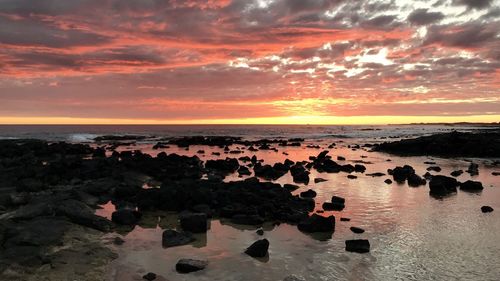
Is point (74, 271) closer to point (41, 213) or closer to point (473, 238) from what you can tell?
point (41, 213)

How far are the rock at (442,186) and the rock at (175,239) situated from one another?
1462 cm

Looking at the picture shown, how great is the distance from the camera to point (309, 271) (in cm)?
1077

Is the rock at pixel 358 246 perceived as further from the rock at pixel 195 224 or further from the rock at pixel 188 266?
the rock at pixel 195 224

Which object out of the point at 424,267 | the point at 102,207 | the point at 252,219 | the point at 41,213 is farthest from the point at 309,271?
the point at 102,207

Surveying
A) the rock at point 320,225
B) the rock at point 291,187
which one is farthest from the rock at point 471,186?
the rock at point 320,225

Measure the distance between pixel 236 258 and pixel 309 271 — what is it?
2.21 m

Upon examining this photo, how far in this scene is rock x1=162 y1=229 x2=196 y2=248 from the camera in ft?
42.7

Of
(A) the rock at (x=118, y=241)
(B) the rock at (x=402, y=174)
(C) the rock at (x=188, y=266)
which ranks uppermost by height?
(B) the rock at (x=402, y=174)

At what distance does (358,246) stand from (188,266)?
16.9ft

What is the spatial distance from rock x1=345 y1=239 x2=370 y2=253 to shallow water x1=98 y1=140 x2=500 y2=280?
222mm

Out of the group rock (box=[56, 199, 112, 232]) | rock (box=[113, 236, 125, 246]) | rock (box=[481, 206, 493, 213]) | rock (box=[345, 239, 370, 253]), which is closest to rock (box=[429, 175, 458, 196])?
rock (box=[481, 206, 493, 213])

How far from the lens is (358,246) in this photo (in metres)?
12.3

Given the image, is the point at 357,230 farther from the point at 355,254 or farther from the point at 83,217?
the point at 83,217

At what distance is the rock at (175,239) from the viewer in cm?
1300
